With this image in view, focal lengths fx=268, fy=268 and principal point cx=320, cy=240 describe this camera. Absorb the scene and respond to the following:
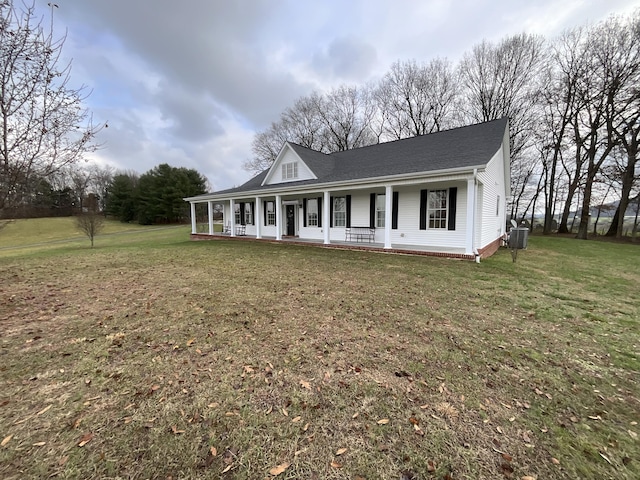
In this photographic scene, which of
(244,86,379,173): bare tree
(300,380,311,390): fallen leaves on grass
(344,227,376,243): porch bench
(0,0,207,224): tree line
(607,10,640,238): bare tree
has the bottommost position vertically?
(300,380,311,390): fallen leaves on grass

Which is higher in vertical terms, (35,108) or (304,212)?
(35,108)

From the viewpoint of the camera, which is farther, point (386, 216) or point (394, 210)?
point (394, 210)

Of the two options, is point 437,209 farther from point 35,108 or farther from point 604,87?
point 604,87

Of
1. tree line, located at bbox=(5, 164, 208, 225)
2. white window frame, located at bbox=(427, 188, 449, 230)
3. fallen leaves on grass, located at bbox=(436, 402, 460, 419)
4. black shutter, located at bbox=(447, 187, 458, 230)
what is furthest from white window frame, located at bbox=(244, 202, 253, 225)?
tree line, located at bbox=(5, 164, 208, 225)

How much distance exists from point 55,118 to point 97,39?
2.26 metres

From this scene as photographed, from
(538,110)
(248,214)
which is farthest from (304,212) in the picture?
(538,110)

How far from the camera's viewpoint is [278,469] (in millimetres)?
1658

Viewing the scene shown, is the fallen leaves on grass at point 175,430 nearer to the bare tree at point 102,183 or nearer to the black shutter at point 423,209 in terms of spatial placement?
the black shutter at point 423,209

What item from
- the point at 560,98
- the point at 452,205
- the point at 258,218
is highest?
the point at 560,98

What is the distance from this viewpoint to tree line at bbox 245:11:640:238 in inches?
652

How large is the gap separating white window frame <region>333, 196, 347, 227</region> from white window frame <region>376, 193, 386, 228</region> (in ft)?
5.16

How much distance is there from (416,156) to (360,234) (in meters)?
4.29

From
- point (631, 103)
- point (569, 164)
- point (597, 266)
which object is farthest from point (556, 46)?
point (597, 266)

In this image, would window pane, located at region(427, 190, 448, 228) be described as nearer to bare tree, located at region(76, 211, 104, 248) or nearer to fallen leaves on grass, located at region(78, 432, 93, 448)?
fallen leaves on grass, located at region(78, 432, 93, 448)
